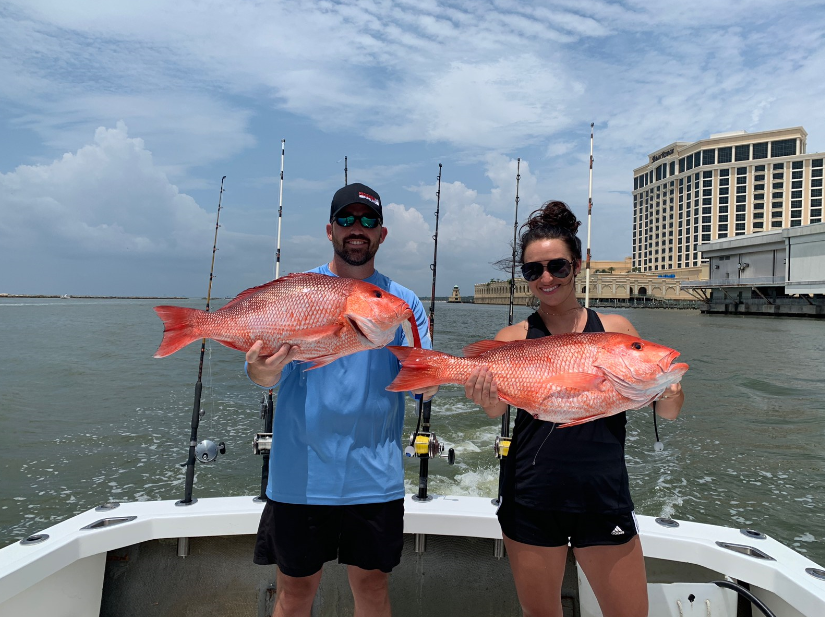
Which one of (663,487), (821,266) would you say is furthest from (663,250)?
(663,487)

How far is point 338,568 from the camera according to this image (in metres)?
3.43

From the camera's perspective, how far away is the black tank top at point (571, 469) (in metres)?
2.29

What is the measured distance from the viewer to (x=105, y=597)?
326 cm

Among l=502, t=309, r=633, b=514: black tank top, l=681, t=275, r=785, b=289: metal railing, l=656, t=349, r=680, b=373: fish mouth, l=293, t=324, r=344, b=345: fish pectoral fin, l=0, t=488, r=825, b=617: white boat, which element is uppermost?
l=681, t=275, r=785, b=289: metal railing

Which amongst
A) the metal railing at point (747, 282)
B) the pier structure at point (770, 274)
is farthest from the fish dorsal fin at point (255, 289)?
the metal railing at point (747, 282)

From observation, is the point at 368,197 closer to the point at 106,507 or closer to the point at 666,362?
the point at 666,362

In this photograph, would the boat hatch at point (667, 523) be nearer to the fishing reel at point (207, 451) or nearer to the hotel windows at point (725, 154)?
the fishing reel at point (207, 451)

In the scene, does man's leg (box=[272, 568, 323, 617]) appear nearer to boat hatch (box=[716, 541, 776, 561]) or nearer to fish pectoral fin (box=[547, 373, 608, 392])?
fish pectoral fin (box=[547, 373, 608, 392])

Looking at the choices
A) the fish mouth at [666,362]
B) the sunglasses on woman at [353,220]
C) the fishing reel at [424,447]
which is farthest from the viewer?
the fishing reel at [424,447]

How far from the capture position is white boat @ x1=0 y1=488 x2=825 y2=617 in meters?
2.77

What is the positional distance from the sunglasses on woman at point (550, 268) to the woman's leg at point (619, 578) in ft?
4.28

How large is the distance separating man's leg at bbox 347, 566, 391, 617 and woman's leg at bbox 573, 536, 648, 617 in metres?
1.00

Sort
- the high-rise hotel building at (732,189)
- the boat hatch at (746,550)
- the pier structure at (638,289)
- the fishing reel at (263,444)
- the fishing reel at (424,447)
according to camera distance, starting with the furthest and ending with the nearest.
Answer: the high-rise hotel building at (732,189), the pier structure at (638,289), the fishing reel at (424,447), the fishing reel at (263,444), the boat hatch at (746,550)

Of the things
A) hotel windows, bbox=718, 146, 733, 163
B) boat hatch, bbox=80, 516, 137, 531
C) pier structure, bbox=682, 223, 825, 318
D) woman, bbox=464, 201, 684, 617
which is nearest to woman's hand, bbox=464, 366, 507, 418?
woman, bbox=464, 201, 684, 617
